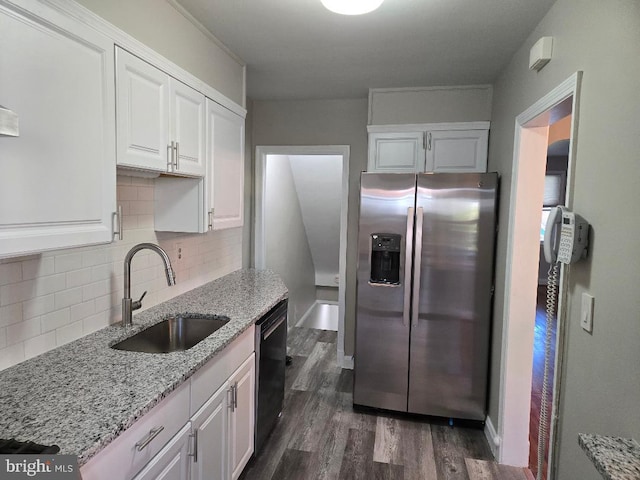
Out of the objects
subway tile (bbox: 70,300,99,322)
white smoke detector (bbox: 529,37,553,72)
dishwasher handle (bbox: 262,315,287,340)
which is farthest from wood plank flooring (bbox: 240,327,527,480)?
white smoke detector (bbox: 529,37,553,72)

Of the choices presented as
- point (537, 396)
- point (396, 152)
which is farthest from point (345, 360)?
point (396, 152)

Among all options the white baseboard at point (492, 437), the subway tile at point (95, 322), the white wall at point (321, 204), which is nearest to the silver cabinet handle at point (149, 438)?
the subway tile at point (95, 322)

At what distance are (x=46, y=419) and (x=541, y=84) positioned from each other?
244 cm

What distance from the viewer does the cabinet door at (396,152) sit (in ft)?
10.9

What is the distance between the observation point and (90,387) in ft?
4.33

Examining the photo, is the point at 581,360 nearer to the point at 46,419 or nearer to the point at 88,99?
the point at 46,419

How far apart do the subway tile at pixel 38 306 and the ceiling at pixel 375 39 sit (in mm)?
1525

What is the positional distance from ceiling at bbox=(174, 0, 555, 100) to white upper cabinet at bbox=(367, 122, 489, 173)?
1.16 feet

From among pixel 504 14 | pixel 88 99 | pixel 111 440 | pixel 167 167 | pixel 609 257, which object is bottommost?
pixel 111 440

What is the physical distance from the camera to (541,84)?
79.4 inches

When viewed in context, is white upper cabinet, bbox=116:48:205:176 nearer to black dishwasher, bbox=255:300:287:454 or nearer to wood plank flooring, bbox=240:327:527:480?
black dishwasher, bbox=255:300:287:454

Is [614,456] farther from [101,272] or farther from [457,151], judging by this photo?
[457,151]

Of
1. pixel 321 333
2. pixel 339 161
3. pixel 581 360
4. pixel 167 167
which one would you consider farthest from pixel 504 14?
pixel 321 333

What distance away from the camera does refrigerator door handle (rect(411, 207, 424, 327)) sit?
2.81m
